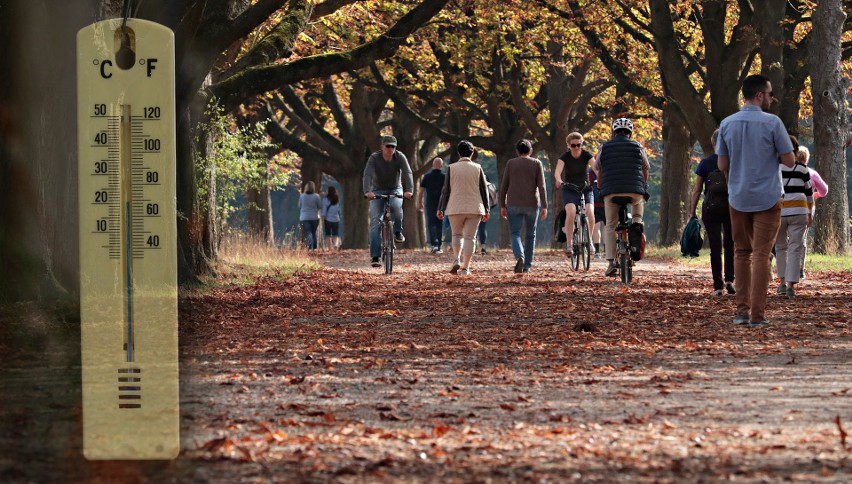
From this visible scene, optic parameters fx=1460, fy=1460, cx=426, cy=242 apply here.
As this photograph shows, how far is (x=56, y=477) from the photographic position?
17.5 feet

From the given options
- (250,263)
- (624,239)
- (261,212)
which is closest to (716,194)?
(624,239)

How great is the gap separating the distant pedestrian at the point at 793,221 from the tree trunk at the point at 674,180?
1842cm

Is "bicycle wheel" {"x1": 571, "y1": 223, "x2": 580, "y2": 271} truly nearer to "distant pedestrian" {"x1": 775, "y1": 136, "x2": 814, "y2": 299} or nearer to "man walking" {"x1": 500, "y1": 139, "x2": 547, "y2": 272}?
"man walking" {"x1": 500, "y1": 139, "x2": 547, "y2": 272}

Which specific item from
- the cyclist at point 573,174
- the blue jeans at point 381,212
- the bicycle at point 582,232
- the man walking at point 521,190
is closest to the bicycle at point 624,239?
the man walking at point 521,190

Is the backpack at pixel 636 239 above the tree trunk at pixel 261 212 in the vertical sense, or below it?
below

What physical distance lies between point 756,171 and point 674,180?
2268 cm

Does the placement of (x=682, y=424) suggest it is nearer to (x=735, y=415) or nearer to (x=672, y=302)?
(x=735, y=415)

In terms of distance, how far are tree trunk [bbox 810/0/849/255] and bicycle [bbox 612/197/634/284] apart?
331 inches

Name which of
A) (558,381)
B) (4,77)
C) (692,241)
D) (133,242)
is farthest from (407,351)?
(692,241)

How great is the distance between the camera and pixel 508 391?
8008 mm

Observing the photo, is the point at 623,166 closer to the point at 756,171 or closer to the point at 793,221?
the point at 793,221

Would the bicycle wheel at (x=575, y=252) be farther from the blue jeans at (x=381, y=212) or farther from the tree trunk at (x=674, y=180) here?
the tree trunk at (x=674, y=180)

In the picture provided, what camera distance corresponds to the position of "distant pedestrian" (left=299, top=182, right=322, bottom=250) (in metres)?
35.5

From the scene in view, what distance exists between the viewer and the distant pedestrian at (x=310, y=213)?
35.5 meters
